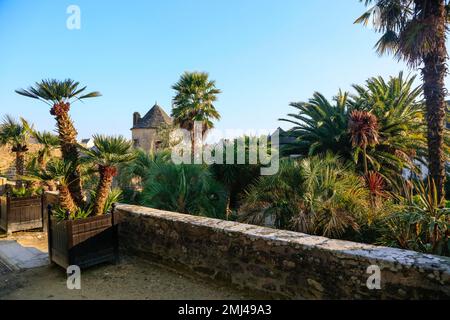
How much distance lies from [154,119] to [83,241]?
82.3 feet

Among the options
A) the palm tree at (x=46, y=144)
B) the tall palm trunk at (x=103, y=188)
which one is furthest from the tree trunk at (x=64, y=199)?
the palm tree at (x=46, y=144)

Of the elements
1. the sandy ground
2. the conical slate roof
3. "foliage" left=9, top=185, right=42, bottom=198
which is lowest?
the sandy ground

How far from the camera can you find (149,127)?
2773cm

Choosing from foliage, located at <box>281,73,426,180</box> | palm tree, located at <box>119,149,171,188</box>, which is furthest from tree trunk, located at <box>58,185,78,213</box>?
foliage, located at <box>281,73,426,180</box>

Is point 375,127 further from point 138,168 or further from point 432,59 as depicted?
point 138,168

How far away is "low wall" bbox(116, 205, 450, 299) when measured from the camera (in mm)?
2545

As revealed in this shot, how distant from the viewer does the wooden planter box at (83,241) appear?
14.2 feet

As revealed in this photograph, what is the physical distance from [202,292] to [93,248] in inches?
79.6

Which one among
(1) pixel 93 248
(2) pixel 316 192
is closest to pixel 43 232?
(1) pixel 93 248

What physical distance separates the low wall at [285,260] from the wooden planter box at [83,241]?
0.52 meters

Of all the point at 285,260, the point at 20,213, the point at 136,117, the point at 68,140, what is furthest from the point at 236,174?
the point at 136,117

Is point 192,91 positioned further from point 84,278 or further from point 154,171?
point 84,278

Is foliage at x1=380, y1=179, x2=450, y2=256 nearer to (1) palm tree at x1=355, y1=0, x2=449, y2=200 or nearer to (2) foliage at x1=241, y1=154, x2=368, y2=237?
(2) foliage at x1=241, y1=154, x2=368, y2=237

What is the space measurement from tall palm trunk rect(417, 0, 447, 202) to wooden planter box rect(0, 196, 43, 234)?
1030cm
